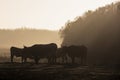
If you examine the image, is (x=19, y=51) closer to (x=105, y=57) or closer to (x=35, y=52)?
(x=35, y=52)

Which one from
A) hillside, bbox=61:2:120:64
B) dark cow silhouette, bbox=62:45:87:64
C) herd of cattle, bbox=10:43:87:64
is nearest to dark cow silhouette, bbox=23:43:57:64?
herd of cattle, bbox=10:43:87:64

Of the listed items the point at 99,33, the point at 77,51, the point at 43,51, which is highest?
the point at 99,33

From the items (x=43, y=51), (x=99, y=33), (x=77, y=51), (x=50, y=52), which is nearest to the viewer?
(x=77, y=51)

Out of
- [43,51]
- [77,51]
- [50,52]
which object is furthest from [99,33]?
[43,51]

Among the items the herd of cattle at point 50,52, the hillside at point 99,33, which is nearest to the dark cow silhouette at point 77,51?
the herd of cattle at point 50,52

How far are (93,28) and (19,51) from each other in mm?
13307

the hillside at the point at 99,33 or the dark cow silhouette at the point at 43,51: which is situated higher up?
the hillside at the point at 99,33

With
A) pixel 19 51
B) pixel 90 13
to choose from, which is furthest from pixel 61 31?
pixel 19 51

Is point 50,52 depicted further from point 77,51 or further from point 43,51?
point 77,51

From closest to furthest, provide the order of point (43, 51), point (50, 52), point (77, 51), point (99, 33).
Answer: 1. point (77, 51)
2. point (50, 52)
3. point (43, 51)
4. point (99, 33)

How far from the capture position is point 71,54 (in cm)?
4447

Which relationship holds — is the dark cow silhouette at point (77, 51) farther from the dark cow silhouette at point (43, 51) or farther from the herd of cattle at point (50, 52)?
the dark cow silhouette at point (43, 51)

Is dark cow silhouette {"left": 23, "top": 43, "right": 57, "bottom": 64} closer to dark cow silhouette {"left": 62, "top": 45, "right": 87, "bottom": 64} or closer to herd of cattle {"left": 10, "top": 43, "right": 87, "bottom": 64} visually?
herd of cattle {"left": 10, "top": 43, "right": 87, "bottom": 64}

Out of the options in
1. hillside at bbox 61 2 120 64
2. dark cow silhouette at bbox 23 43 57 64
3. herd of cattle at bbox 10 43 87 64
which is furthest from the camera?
hillside at bbox 61 2 120 64
